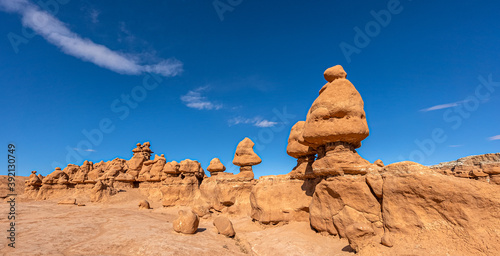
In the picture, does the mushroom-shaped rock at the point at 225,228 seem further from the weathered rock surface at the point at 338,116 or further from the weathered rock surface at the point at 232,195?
the weathered rock surface at the point at 338,116

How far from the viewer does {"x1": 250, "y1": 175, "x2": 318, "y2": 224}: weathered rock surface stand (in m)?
10.6

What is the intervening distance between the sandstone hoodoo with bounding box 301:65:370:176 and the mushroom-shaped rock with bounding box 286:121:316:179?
2357 mm

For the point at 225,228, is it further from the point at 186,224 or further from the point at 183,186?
the point at 183,186

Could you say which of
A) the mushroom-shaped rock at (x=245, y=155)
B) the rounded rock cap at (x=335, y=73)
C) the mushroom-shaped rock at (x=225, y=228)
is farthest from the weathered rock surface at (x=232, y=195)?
the rounded rock cap at (x=335, y=73)

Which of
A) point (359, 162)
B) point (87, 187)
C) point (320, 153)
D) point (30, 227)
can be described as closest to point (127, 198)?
point (87, 187)

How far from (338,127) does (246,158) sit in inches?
358

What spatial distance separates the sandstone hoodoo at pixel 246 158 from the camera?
16.2m

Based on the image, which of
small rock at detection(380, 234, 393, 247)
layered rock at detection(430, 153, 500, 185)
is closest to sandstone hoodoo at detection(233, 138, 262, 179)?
small rock at detection(380, 234, 393, 247)

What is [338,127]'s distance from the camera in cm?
796

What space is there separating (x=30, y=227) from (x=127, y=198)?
1507 centimetres

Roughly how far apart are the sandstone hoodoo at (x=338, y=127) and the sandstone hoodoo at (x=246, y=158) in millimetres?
7831

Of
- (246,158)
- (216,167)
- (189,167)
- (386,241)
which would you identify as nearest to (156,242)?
(386,241)

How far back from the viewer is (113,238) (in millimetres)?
8047

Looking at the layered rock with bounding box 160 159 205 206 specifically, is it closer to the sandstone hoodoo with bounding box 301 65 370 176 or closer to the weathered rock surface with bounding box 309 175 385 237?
the weathered rock surface with bounding box 309 175 385 237
